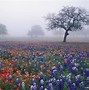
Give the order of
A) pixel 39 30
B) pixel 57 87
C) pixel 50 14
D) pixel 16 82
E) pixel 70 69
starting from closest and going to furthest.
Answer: pixel 57 87 < pixel 16 82 < pixel 70 69 < pixel 50 14 < pixel 39 30

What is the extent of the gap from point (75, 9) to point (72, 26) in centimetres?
364

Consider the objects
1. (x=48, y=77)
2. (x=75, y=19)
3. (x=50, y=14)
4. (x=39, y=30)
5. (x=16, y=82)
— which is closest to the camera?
(x=16, y=82)

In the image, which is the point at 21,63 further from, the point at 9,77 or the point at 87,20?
the point at 87,20

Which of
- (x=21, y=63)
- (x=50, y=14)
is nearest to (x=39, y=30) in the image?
(x=50, y=14)

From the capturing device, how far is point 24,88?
8.78 metres

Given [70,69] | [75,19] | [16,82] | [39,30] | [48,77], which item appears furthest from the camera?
[39,30]

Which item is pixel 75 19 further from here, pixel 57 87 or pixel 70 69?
pixel 57 87

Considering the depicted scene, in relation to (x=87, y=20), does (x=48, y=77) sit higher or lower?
lower

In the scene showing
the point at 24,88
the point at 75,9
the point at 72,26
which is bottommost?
the point at 24,88

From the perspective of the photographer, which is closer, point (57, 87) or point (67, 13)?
point (57, 87)

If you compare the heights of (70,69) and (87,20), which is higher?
(87,20)

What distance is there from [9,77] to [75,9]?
42649mm

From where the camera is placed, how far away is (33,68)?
1290 cm

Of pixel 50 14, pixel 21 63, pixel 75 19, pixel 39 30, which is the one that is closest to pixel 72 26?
pixel 75 19
